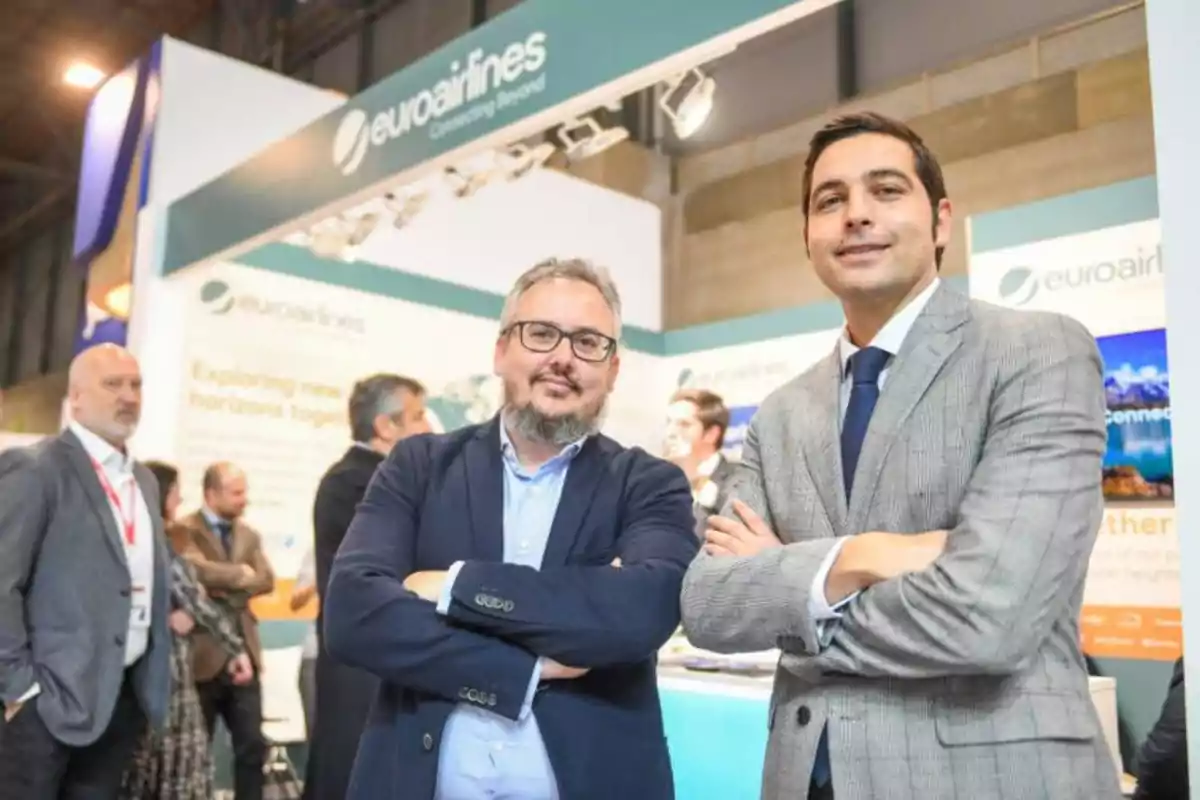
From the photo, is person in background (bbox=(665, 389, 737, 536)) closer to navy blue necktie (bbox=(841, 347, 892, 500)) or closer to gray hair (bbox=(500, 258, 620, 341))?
gray hair (bbox=(500, 258, 620, 341))

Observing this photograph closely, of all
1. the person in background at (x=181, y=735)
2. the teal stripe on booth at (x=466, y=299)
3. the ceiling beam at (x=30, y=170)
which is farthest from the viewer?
the ceiling beam at (x=30, y=170)

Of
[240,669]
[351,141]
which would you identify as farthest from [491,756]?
[240,669]

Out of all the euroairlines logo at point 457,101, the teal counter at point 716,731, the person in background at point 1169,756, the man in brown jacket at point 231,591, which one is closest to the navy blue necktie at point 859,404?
the person in background at point 1169,756

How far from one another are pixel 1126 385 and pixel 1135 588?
2.70ft

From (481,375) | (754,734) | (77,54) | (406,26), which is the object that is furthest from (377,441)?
(77,54)

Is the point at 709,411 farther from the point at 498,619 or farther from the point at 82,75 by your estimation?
the point at 82,75

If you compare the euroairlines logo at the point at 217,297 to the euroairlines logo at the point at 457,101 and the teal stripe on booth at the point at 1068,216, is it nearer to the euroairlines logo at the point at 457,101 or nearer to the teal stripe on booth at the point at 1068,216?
the euroairlines logo at the point at 457,101

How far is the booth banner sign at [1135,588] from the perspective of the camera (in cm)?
418

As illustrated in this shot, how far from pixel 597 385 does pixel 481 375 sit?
4875 millimetres

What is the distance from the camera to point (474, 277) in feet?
22.1

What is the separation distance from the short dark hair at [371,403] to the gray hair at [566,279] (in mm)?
1725

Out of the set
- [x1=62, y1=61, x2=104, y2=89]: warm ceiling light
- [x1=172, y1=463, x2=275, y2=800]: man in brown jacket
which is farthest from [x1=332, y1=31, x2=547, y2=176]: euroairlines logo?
[x1=62, y1=61, x2=104, y2=89]: warm ceiling light

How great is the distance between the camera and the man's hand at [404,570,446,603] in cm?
164

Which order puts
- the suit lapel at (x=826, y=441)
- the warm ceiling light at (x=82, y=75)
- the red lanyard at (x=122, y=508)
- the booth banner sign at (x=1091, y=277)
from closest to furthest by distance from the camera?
1. the suit lapel at (x=826, y=441)
2. the red lanyard at (x=122, y=508)
3. the booth banner sign at (x=1091, y=277)
4. the warm ceiling light at (x=82, y=75)
